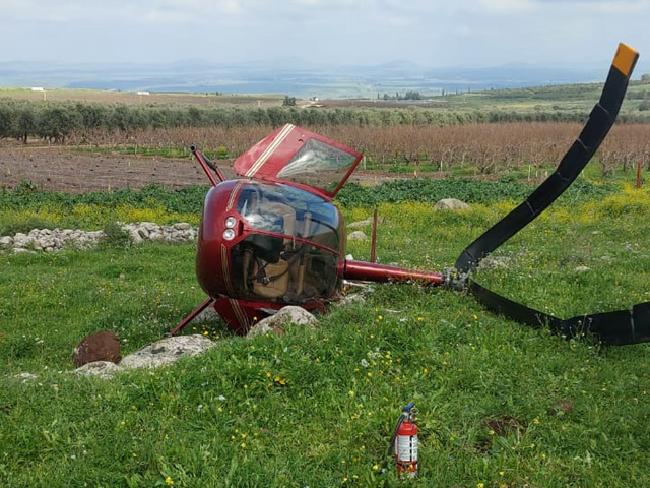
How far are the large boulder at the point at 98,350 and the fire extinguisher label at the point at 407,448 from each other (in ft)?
15.7

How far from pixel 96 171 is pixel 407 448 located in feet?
143

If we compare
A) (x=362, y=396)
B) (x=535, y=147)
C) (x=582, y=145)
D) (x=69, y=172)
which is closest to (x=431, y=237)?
(x=582, y=145)

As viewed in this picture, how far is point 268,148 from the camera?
9.46 meters

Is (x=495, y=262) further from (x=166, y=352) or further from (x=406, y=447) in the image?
(x=406, y=447)

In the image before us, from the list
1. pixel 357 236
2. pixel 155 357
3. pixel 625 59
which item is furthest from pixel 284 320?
pixel 357 236

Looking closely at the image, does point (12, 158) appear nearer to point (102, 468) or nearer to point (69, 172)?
point (69, 172)

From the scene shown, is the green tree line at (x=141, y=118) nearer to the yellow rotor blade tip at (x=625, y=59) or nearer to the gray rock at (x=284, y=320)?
the gray rock at (x=284, y=320)

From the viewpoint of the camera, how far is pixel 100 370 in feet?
23.4

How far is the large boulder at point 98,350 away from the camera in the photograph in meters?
8.31

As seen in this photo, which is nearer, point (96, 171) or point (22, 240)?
point (22, 240)

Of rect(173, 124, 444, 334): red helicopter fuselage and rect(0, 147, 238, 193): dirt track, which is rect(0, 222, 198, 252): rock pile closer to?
rect(173, 124, 444, 334): red helicopter fuselage

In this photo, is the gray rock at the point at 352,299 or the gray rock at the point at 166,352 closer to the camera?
the gray rock at the point at 166,352

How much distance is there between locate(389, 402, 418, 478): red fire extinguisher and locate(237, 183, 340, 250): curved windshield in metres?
4.18

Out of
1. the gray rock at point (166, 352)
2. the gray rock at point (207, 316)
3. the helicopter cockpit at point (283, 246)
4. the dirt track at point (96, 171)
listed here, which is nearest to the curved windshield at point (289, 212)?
the helicopter cockpit at point (283, 246)
